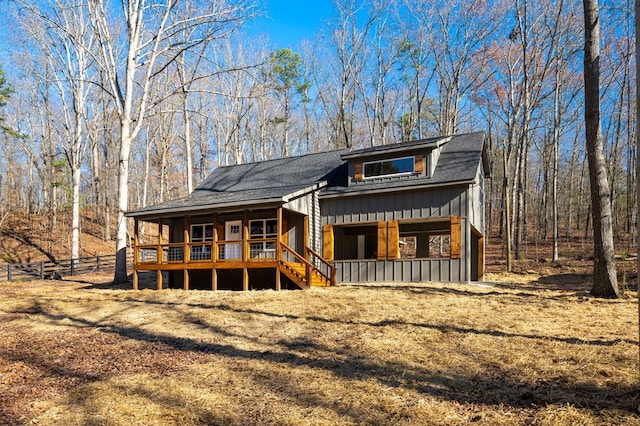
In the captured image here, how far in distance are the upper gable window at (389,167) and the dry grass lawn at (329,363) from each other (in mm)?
6213

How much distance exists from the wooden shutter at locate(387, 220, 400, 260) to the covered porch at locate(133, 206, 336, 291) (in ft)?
7.00

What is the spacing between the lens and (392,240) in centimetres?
1429

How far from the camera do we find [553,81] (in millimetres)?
24188

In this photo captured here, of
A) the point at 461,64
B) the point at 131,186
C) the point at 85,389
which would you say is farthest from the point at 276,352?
the point at 131,186

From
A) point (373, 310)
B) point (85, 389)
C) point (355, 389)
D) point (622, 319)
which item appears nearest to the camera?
point (355, 389)

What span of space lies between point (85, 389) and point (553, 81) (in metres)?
27.5

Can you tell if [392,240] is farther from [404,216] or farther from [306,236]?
[306,236]

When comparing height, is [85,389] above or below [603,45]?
below

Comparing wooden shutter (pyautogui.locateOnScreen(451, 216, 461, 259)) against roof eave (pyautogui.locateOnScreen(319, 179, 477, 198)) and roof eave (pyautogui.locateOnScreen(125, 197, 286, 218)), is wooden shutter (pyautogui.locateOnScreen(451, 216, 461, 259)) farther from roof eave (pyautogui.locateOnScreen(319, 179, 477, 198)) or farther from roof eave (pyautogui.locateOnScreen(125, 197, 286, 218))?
roof eave (pyautogui.locateOnScreen(125, 197, 286, 218))

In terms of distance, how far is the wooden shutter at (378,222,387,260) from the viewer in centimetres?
1446

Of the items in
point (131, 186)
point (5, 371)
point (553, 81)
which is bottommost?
point (5, 371)

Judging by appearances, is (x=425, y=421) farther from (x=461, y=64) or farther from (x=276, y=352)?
(x=461, y=64)

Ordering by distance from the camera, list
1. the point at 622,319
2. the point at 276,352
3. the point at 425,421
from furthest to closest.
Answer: the point at 622,319, the point at 276,352, the point at 425,421

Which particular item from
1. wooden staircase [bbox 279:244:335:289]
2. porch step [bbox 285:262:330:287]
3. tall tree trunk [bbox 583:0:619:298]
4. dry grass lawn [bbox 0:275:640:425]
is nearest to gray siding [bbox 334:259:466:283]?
wooden staircase [bbox 279:244:335:289]
